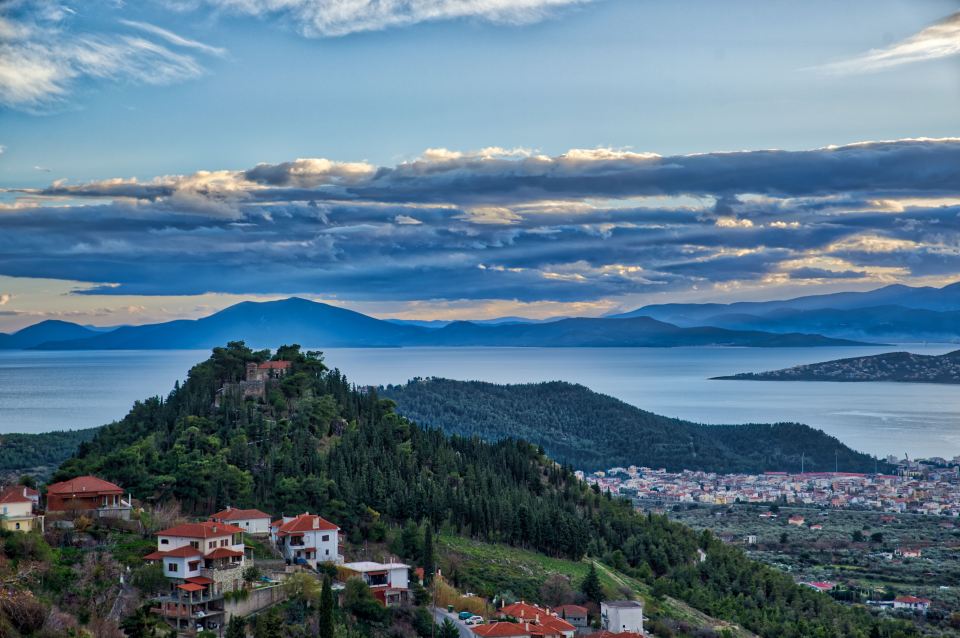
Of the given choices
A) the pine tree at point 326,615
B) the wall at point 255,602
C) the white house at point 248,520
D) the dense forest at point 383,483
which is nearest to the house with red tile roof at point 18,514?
the white house at point 248,520

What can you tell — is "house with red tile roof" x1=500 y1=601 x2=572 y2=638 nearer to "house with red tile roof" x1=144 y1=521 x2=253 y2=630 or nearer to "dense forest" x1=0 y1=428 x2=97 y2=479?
"house with red tile roof" x1=144 y1=521 x2=253 y2=630

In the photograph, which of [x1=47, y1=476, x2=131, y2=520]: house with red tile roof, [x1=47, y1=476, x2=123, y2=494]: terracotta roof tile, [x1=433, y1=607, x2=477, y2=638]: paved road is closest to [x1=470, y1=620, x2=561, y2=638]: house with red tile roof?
[x1=433, y1=607, x2=477, y2=638]: paved road

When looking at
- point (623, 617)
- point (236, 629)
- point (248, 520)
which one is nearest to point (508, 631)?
point (623, 617)

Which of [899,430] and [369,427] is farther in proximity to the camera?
[899,430]

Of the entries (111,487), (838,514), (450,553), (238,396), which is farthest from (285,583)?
(838,514)

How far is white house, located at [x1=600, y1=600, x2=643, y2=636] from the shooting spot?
39.4 metres

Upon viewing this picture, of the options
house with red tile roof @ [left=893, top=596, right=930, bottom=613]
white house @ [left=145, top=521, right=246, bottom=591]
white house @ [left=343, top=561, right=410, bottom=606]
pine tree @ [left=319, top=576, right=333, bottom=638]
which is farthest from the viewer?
house with red tile roof @ [left=893, top=596, right=930, bottom=613]

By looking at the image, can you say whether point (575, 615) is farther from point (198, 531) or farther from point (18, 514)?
point (18, 514)

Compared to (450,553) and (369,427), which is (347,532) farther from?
(369,427)

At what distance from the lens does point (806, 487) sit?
114 m

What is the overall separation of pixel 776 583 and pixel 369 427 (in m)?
22.6

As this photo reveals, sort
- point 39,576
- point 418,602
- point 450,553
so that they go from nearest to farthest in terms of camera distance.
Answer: point 39,576, point 418,602, point 450,553

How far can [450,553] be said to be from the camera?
146ft

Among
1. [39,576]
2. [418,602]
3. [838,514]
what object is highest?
[39,576]
